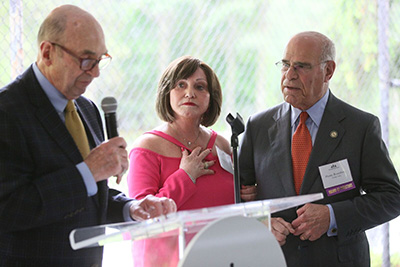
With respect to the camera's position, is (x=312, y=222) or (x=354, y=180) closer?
(x=312, y=222)

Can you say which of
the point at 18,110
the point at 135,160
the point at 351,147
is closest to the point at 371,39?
the point at 351,147

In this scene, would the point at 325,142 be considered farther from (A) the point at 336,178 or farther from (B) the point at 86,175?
(B) the point at 86,175

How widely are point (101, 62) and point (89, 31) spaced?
136mm

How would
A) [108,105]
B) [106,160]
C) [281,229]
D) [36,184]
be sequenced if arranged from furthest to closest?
1. [281,229]
2. [108,105]
3. [106,160]
4. [36,184]

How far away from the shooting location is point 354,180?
2609 millimetres

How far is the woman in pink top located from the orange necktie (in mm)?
348

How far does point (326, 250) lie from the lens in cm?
256

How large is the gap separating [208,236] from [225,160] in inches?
53.6

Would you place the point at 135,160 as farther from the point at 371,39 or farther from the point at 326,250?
the point at 371,39

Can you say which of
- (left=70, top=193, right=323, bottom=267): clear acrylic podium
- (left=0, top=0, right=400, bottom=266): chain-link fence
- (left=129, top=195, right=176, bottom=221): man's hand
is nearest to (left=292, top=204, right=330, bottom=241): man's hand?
(left=129, top=195, right=176, bottom=221): man's hand

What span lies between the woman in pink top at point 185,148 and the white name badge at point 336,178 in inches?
19.2

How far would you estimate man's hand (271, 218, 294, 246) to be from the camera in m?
2.47

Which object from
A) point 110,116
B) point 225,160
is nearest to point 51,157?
point 110,116

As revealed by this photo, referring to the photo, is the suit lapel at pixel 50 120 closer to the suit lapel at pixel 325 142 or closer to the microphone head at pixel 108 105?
the microphone head at pixel 108 105
